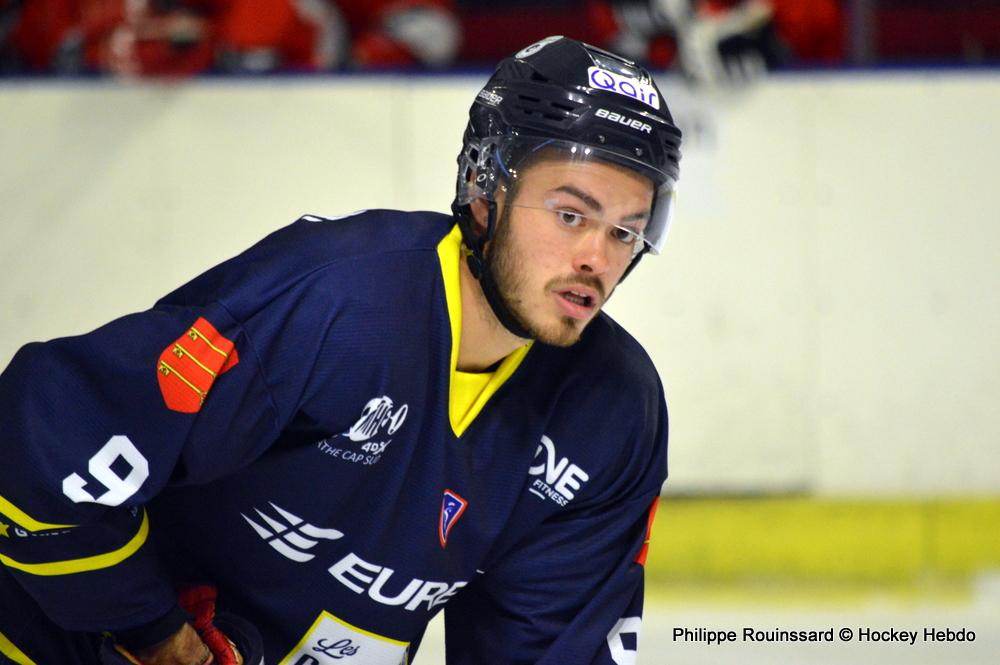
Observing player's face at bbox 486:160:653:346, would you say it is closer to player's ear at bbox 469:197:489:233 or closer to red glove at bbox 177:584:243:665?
player's ear at bbox 469:197:489:233

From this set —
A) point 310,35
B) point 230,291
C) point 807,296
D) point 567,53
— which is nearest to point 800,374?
point 807,296

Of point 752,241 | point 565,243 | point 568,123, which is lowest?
point 565,243

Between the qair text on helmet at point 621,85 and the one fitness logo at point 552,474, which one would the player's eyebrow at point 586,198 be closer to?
the qair text on helmet at point 621,85

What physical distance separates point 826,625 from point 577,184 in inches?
78.6

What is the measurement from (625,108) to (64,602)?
92cm

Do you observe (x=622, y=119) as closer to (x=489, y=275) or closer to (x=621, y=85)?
(x=621, y=85)

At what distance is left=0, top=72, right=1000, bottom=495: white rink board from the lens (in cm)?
375

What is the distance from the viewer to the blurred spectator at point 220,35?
379 cm

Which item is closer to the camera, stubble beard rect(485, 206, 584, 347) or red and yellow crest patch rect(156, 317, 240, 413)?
red and yellow crest patch rect(156, 317, 240, 413)

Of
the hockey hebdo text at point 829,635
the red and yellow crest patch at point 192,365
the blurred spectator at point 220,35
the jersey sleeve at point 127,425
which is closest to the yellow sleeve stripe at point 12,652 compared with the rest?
the jersey sleeve at point 127,425

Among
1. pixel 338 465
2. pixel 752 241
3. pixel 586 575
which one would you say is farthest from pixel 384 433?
pixel 752 241

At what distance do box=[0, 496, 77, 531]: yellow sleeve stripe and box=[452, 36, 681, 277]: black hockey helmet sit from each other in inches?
24.7

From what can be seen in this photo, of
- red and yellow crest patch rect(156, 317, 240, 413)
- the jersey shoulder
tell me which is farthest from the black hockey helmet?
red and yellow crest patch rect(156, 317, 240, 413)

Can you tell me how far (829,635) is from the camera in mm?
3186
